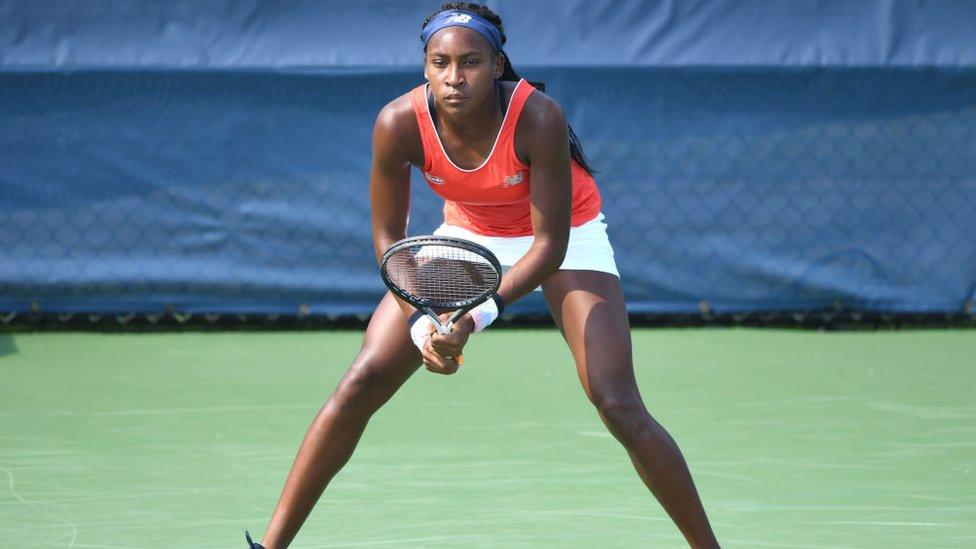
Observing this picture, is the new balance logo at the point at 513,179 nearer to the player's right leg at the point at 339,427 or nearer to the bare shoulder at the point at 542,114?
the bare shoulder at the point at 542,114

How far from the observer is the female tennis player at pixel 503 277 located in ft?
11.8

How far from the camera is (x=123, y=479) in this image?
16.0 feet

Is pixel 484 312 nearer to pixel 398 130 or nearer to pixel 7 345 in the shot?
pixel 398 130

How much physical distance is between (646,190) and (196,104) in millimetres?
2416

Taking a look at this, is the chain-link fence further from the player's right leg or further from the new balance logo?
the player's right leg

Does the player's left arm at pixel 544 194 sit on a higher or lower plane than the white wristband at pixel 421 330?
higher

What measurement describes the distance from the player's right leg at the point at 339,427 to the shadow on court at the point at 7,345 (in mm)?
4217

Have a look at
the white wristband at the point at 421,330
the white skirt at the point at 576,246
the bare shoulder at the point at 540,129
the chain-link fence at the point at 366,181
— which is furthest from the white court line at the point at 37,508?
the chain-link fence at the point at 366,181

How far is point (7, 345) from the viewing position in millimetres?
7703

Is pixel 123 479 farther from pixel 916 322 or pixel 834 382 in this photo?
pixel 916 322

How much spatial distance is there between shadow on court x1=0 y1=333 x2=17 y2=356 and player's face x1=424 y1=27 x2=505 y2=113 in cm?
451

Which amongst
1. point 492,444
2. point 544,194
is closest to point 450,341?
point 544,194

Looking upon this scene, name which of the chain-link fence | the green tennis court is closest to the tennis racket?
the green tennis court

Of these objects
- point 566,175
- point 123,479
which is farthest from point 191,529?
point 566,175
